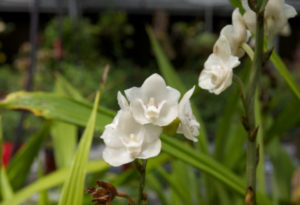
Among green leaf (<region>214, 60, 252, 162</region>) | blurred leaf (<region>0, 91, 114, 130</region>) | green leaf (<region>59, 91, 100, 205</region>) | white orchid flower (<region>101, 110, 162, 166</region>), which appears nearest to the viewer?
white orchid flower (<region>101, 110, 162, 166</region>)

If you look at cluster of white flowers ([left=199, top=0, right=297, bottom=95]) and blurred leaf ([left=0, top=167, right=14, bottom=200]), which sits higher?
cluster of white flowers ([left=199, top=0, right=297, bottom=95])

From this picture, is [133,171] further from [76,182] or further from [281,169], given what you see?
[281,169]

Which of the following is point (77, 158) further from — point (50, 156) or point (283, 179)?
point (50, 156)

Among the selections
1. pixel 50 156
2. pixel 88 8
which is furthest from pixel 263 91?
pixel 88 8

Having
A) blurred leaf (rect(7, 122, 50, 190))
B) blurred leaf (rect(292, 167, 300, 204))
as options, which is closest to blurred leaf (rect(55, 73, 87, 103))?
blurred leaf (rect(7, 122, 50, 190))

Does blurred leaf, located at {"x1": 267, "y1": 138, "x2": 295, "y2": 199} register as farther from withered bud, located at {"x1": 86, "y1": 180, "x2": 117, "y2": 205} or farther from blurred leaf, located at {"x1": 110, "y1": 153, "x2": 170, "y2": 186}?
withered bud, located at {"x1": 86, "y1": 180, "x2": 117, "y2": 205}

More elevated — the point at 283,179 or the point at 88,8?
the point at 283,179

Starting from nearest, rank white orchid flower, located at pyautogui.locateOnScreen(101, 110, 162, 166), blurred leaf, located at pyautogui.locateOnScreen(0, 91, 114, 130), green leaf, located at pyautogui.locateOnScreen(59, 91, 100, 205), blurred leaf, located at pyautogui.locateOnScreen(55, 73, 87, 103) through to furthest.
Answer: white orchid flower, located at pyautogui.locateOnScreen(101, 110, 162, 166)
green leaf, located at pyautogui.locateOnScreen(59, 91, 100, 205)
blurred leaf, located at pyautogui.locateOnScreen(0, 91, 114, 130)
blurred leaf, located at pyautogui.locateOnScreen(55, 73, 87, 103)
